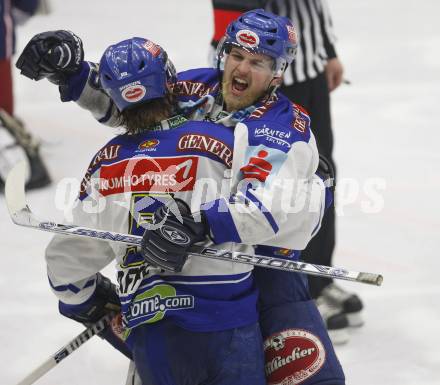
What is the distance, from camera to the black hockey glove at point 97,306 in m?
2.52

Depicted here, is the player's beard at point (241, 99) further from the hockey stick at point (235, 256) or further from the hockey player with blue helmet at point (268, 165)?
the hockey stick at point (235, 256)

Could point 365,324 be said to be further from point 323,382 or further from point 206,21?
point 206,21

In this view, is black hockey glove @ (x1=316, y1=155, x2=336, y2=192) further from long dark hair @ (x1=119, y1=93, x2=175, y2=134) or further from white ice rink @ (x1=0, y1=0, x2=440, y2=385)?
white ice rink @ (x1=0, y1=0, x2=440, y2=385)

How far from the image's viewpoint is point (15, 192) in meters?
2.41

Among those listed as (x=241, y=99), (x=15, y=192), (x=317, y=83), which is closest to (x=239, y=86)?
(x=241, y=99)

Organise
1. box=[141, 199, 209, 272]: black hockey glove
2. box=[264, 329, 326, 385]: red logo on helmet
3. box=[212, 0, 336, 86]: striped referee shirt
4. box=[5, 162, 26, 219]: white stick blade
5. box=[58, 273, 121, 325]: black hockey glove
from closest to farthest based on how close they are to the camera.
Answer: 1. box=[141, 199, 209, 272]: black hockey glove
2. box=[264, 329, 326, 385]: red logo on helmet
3. box=[5, 162, 26, 219]: white stick blade
4. box=[58, 273, 121, 325]: black hockey glove
5. box=[212, 0, 336, 86]: striped referee shirt

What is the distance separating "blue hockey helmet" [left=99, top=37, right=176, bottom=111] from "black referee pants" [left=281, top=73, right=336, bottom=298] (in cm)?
119

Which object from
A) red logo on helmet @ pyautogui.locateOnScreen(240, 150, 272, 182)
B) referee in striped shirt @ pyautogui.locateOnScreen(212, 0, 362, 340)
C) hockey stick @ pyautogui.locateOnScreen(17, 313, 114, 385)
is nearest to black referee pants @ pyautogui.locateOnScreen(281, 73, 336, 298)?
referee in striped shirt @ pyautogui.locateOnScreen(212, 0, 362, 340)

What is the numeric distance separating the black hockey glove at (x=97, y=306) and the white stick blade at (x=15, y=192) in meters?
0.29

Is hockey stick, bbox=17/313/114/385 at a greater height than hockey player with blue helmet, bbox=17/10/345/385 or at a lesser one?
lesser

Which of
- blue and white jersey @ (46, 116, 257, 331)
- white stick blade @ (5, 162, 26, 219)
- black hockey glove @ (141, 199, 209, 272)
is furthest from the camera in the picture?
white stick blade @ (5, 162, 26, 219)

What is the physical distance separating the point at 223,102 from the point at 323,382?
0.66m

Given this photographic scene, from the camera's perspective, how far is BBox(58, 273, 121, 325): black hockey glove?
Answer: 252 cm

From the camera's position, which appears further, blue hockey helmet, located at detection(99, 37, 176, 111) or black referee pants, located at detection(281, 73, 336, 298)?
black referee pants, located at detection(281, 73, 336, 298)
